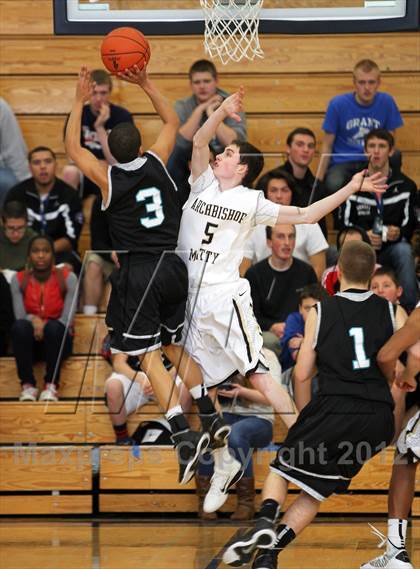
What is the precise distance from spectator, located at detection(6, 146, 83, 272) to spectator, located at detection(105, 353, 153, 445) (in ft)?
4.48

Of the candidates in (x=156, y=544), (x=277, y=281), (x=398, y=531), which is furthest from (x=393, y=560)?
(x=277, y=281)

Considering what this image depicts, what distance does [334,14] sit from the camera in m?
7.47

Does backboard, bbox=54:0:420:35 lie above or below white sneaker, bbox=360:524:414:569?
above

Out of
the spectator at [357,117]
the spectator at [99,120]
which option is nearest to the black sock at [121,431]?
the spectator at [99,120]

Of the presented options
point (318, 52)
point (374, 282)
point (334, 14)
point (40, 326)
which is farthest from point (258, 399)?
point (318, 52)

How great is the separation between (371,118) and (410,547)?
156 inches

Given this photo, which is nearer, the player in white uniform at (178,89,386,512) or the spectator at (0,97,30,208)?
the player in white uniform at (178,89,386,512)

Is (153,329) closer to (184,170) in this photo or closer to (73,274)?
(73,274)

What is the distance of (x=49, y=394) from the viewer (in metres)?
8.41

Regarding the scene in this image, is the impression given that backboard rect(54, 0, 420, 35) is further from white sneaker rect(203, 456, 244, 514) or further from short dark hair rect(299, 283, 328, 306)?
white sneaker rect(203, 456, 244, 514)

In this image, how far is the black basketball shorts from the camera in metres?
6.23

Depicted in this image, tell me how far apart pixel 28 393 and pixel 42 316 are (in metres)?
0.63

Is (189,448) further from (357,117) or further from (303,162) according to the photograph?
(357,117)

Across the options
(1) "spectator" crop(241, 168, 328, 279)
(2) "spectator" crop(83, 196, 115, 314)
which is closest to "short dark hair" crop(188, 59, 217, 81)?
(1) "spectator" crop(241, 168, 328, 279)
